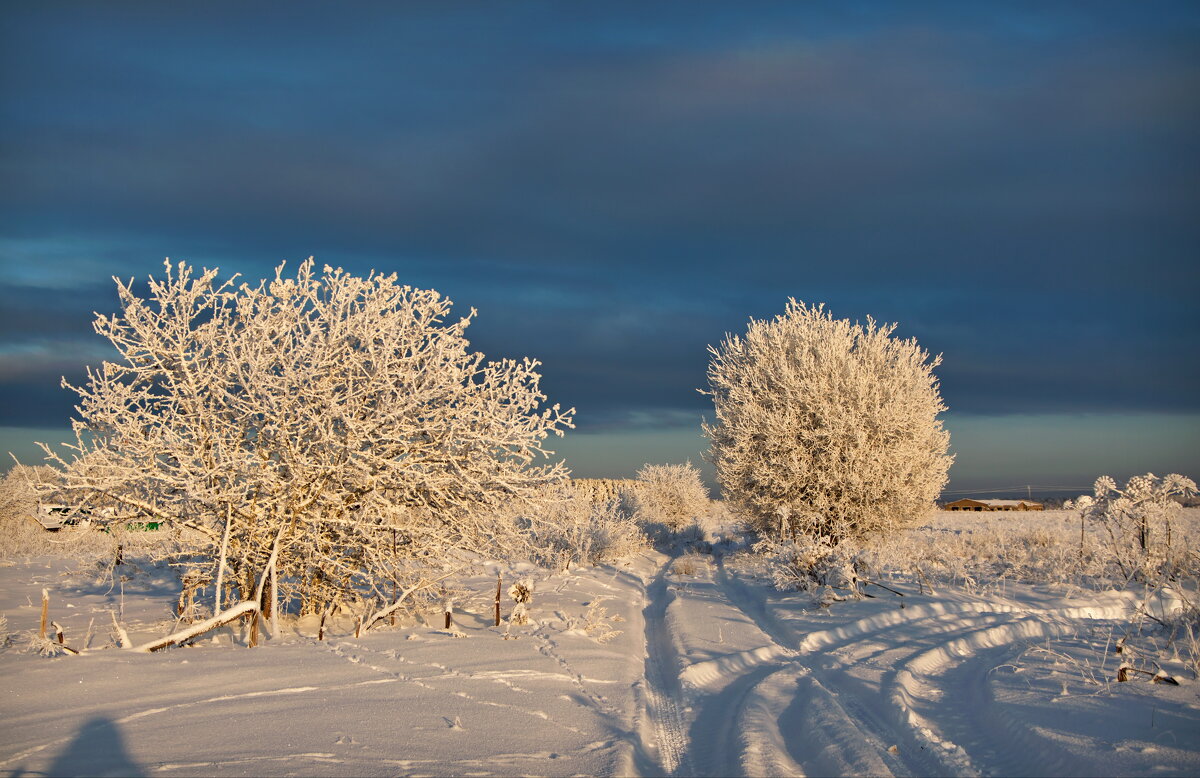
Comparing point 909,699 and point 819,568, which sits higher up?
point 819,568

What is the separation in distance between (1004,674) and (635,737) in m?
3.44

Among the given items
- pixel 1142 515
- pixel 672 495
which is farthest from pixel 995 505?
pixel 1142 515

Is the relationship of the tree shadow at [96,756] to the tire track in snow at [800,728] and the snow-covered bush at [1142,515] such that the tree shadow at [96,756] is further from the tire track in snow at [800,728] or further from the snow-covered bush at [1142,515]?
the snow-covered bush at [1142,515]

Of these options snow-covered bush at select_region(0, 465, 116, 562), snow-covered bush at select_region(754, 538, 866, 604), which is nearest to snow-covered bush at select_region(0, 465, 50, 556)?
snow-covered bush at select_region(0, 465, 116, 562)

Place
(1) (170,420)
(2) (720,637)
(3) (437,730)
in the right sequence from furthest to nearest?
1. (2) (720,637)
2. (1) (170,420)
3. (3) (437,730)

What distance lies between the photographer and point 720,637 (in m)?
9.10

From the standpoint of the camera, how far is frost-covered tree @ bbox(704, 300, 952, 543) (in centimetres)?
1636

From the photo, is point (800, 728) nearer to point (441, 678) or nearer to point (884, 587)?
point (441, 678)

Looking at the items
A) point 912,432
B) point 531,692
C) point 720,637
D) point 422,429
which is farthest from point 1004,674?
point 912,432

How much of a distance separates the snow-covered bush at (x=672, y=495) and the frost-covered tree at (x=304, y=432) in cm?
2298

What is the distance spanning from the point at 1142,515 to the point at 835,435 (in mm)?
6072

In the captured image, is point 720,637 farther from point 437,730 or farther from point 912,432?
point 912,432

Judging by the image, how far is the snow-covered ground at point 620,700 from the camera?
4488 millimetres

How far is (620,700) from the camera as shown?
6.47m
